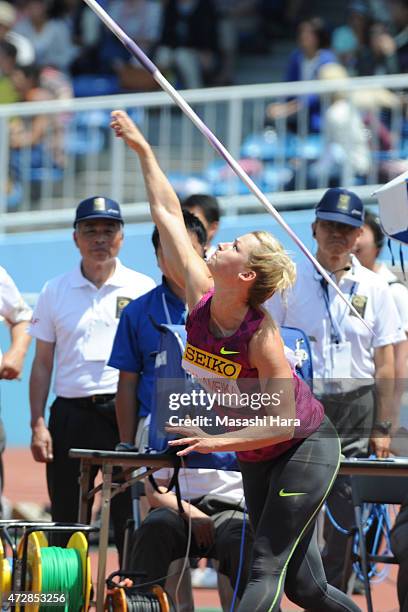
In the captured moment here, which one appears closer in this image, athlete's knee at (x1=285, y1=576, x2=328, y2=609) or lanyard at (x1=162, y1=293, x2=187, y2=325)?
athlete's knee at (x1=285, y1=576, x2=328, y2=609)

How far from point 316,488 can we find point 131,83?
1061 cm

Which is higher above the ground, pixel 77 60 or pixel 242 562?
pixel 77 60

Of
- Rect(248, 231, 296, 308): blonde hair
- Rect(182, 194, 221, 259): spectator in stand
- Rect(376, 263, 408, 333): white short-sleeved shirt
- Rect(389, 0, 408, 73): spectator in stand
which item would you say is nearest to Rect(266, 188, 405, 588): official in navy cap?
Rect(376, 263, 408, 333): white short-sleeved shirt

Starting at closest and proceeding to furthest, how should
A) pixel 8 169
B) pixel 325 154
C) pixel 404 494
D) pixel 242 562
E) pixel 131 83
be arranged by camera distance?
pixel 242 562, pixel 404 494, pixel 325 154, pixel 8 169, pixel 131 83

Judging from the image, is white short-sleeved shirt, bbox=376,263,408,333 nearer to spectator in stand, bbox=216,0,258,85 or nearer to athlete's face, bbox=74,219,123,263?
athlete's face, bbox=74,219,123,263

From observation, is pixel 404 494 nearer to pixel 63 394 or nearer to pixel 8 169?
pixel 63 394

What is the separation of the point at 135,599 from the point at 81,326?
7.47ft

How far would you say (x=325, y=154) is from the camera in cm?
1159

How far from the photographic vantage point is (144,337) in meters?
6.89

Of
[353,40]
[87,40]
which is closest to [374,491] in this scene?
[353,40]

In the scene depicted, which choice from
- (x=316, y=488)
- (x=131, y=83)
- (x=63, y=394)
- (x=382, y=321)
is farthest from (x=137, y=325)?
(x=131, y=83)

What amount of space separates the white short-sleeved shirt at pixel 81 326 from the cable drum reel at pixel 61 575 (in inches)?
79.9

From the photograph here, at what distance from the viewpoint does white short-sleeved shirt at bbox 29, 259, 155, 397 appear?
7.48m

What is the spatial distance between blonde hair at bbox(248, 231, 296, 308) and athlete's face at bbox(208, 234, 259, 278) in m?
0.02
